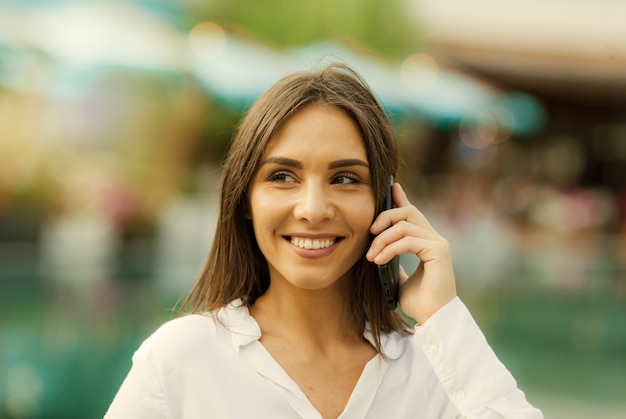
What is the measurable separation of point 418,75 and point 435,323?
49.9 ft

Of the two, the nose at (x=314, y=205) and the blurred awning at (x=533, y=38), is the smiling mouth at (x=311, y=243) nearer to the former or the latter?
the nose at (x=314, y=205)

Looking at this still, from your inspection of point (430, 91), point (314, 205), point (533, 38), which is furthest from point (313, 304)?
point (533, 38)

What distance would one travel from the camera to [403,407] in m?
1.76

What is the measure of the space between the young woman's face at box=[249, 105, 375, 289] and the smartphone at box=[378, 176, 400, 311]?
0.08 meters

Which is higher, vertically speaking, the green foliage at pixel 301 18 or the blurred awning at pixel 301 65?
the green foliage at pixel 301 18

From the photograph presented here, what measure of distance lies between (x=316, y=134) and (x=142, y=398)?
1.95 ft

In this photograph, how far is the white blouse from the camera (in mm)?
1625

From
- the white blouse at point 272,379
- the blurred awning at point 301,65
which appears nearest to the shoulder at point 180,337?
the white blouse at point 272,379

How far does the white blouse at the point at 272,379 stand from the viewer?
162 centimetres

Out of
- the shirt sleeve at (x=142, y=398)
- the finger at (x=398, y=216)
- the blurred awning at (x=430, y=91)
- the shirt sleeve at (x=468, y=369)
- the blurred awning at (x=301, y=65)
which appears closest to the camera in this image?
the shirt sleeve at (x=142, y=398)

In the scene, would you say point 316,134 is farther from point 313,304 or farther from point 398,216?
point 313,304

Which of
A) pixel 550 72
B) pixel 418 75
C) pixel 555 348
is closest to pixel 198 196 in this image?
pixel 418 75

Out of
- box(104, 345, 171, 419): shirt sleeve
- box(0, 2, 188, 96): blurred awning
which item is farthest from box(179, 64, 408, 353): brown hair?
box(0, 2, 188, 96): blurred awning

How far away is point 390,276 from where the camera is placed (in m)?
1.87
